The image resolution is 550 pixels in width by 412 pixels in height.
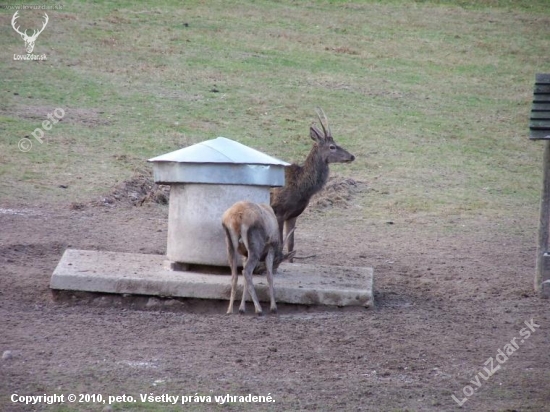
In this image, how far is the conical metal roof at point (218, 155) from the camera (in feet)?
29.2

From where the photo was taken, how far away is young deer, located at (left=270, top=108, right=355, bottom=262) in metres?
10.5

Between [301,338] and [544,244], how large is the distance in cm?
290

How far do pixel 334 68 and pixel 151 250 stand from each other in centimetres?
970

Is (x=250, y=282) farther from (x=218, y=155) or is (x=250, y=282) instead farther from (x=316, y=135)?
(x=316, y=135)

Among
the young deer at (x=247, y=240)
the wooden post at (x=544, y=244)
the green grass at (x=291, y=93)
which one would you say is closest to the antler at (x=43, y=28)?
the green grass at (x=291, y=93)

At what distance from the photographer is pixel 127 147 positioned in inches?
579

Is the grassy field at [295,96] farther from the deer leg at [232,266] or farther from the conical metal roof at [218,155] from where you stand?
the deer leg at [232,266]

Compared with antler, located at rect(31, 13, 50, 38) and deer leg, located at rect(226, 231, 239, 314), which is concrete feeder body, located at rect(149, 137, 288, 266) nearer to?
deer leg, located at rect(226, 231, 239, 314)

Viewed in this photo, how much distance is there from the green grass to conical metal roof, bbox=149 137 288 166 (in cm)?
397

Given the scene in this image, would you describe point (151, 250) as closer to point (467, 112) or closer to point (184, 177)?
point (184, 177)

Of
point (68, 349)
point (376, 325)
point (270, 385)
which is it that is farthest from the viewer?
point (376, 325)

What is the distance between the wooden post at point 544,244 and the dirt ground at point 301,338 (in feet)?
0.55

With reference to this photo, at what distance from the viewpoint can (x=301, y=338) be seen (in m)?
7.62

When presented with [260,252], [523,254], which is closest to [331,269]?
[260,252]
